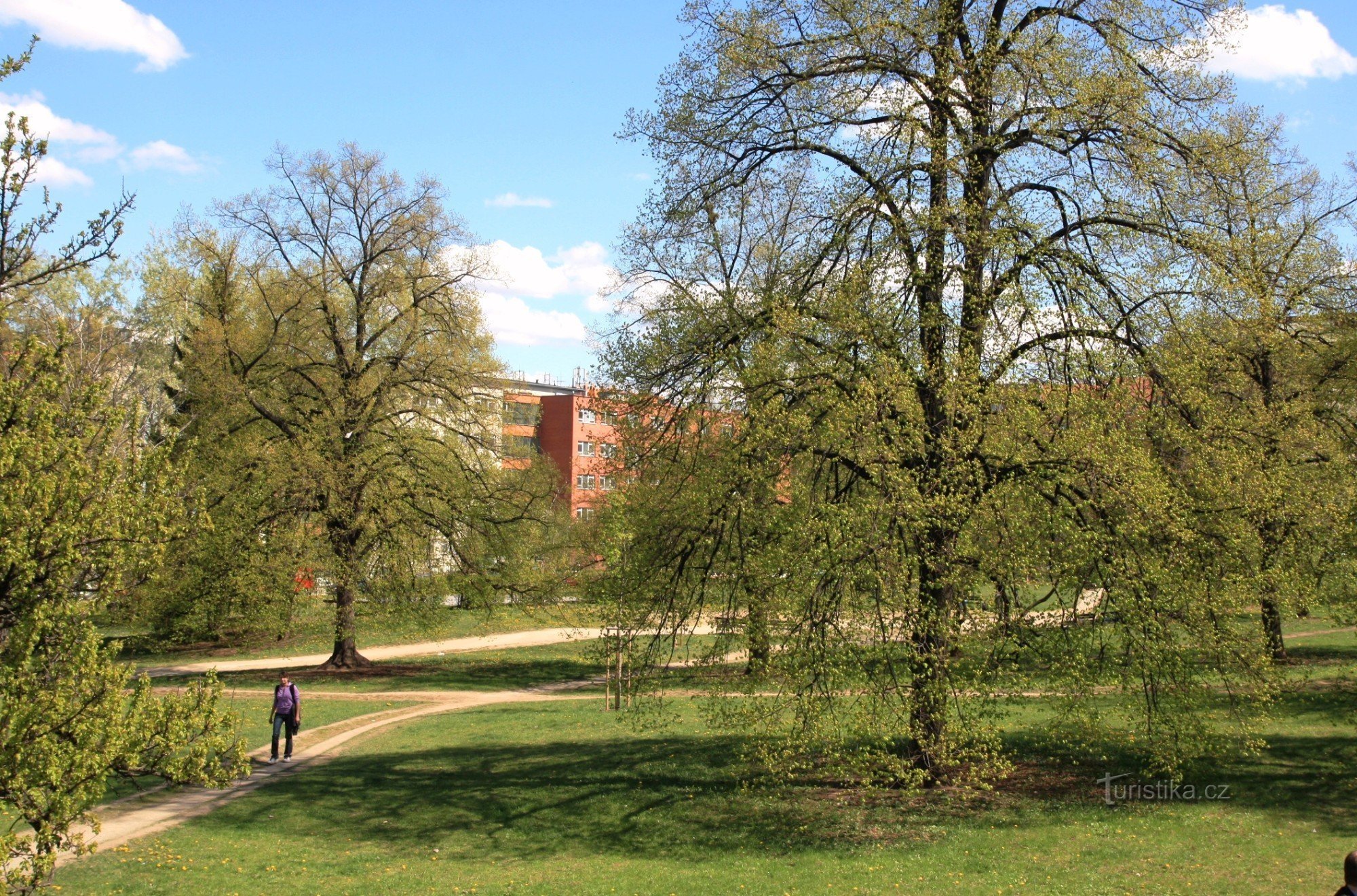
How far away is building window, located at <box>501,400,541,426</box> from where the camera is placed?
116 feet

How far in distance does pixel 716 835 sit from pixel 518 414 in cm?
2537

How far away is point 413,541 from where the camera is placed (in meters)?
31.5

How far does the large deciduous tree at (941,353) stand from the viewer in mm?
13594

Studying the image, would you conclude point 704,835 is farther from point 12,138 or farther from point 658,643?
point 12,138

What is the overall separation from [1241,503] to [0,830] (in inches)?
732

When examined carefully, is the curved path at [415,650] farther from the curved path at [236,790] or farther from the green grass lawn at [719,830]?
the green grass lawn at [719,830]

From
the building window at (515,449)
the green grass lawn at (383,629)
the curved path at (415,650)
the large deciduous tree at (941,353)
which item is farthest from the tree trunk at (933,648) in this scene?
the building window at (515,449)

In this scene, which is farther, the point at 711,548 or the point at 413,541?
the point at 413,541

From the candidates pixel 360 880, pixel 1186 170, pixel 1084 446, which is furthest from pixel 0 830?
pixel 1186 170

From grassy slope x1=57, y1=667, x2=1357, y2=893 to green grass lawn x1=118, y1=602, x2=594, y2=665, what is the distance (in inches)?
181

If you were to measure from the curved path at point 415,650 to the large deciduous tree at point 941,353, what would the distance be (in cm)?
1671

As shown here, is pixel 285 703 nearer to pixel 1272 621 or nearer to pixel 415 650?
pixel 1272 621

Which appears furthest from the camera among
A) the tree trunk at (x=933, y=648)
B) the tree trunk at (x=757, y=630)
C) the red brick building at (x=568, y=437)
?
the red brick building at (x=568, y=437)

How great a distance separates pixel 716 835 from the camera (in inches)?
615
